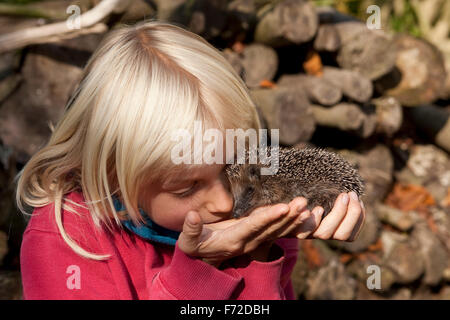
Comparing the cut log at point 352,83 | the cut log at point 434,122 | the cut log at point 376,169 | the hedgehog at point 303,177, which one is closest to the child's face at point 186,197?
the hedgehog at point 303,177

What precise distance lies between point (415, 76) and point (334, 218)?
4.01m

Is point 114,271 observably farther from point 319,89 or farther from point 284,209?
point 319,89

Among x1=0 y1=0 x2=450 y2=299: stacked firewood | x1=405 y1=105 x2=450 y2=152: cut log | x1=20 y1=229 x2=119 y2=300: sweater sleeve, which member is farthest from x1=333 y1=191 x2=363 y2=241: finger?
x1=405 y1=105 x2=450 y2=152: cut log

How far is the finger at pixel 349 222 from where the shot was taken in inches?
74.0

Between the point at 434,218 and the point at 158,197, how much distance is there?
447cm

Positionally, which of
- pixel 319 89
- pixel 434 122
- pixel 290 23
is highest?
pixel 290 23

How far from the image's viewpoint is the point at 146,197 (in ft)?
6.10

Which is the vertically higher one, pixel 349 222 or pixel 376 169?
pixel 349 222

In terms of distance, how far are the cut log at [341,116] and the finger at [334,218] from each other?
2.84 m

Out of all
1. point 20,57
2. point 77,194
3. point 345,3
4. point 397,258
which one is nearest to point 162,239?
point 77,194

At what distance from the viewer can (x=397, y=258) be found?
488 centimetres

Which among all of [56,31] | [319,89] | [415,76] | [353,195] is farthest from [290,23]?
[353,195]

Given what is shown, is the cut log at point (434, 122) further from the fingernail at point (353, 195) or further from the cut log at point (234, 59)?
the fingernail at point (353, 195)
